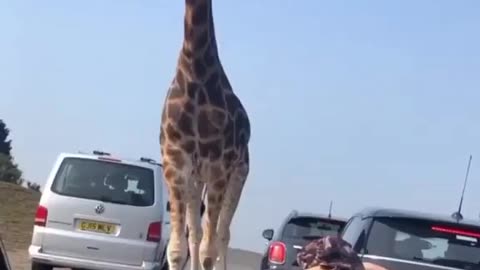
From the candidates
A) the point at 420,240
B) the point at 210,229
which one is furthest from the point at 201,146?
the point at 420,240

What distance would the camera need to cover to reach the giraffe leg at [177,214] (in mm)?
8625

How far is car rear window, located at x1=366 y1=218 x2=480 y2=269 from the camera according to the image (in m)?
9.95

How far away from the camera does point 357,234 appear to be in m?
10.2

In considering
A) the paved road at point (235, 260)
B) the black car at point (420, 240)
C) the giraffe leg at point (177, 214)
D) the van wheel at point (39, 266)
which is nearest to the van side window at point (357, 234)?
the black car at point (420, 240)

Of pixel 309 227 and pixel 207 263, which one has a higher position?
pixel 207 263

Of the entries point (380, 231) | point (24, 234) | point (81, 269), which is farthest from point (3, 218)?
point (380, 231)

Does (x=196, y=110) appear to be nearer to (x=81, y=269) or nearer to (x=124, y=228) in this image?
(x=124, y=228)

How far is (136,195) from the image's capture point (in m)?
17.3

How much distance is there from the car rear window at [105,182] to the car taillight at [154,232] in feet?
1.27

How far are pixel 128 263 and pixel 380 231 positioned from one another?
7.32m

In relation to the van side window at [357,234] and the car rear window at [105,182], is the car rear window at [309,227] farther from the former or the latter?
the van side window at [357,234]

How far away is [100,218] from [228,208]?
8.25 metres

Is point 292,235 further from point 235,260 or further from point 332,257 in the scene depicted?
point 332,257

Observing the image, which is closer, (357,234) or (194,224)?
(194,224)
